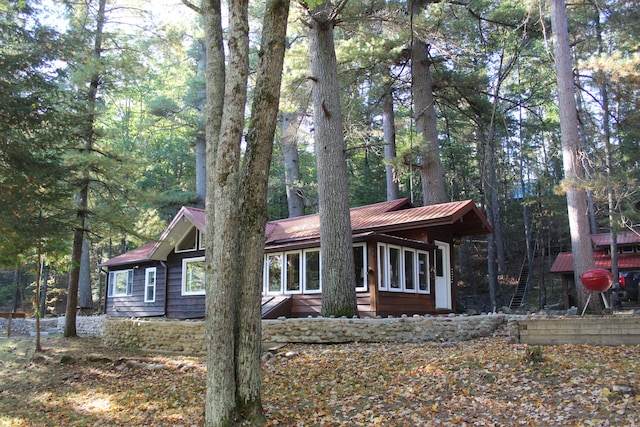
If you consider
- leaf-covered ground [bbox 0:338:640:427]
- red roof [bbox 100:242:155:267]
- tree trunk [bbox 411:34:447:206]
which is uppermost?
tree trunk [bbox 411:34:447:206]

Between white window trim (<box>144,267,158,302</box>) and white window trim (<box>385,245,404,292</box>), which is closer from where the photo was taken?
white window trim (<box>385,245,404,292</box>)

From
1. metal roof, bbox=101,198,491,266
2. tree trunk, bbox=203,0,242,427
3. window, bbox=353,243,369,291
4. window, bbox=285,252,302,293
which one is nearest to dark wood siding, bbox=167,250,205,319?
metal roof, bbox=101,198,491,266

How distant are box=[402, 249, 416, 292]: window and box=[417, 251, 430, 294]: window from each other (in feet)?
0.90

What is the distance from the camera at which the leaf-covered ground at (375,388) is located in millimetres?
5348

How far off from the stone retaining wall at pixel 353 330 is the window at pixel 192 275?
536cm

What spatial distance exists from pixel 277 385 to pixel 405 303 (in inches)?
267

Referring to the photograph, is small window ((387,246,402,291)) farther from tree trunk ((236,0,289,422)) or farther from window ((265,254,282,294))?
tree trunk ((236,0,289,422))

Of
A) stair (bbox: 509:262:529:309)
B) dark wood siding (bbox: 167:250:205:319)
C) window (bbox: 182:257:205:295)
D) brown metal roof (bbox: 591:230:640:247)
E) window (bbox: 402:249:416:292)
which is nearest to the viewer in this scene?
window (bbox: 402:249:416:292)

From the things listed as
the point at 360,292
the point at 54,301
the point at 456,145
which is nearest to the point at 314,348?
the point at 360,292

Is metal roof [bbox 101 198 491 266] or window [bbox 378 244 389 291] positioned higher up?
metal roof [bbox 101 198 491 266]

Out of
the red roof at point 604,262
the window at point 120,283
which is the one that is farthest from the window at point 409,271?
the window at point 120,283

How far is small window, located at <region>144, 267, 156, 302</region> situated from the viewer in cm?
1897

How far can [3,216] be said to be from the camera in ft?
30.0

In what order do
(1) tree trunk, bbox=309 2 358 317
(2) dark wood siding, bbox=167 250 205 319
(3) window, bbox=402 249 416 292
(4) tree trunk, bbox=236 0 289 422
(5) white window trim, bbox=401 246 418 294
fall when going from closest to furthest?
(4) tree trunk, bbox=236 0 289 422 → (1) tree trunk, bbox=309 2 358 317 → (5) white window trim, bbox=401 246 418 294 → (3) window, bbox=402 249 416 292 → (2) dark wood siding, bbox=167 250 205 319
